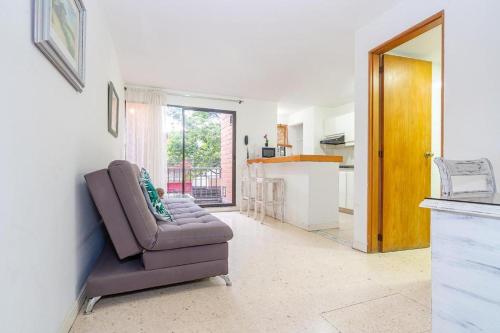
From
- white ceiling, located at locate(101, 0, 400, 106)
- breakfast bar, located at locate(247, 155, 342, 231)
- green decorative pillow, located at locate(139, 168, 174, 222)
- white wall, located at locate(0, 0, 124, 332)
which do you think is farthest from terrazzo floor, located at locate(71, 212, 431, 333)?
white ceiling, located at locate(101, 0, 400, 106)

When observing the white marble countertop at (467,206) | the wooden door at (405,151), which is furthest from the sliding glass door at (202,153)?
the white marble countertop at (467,206)

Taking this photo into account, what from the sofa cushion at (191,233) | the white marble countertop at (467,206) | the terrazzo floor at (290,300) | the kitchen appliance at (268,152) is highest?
the kitchen appliance at (268,152)

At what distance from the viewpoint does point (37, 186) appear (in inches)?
41.8

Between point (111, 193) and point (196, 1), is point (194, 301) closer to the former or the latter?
point (111, 193)

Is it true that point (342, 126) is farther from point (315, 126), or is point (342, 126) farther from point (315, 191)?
point (315, 191)

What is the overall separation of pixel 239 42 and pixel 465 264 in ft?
9.91

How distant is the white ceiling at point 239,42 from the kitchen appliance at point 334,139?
3.69 ft

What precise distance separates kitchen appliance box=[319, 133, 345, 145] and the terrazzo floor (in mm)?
3408

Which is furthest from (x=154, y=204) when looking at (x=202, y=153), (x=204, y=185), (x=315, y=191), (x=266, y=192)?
(x=204, y=185)

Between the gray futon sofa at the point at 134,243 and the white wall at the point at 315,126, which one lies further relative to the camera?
the white wall at the point at 315,126

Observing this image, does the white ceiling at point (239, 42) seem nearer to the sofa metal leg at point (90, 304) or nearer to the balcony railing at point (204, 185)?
the balcony railing at point (204, 185)

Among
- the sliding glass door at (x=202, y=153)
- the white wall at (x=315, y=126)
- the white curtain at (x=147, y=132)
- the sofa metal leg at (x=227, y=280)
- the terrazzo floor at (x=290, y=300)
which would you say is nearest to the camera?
the terrazzo floor at (x=290, y=300)

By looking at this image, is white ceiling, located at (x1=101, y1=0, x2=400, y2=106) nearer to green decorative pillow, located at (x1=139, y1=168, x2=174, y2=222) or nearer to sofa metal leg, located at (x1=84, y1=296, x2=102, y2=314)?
green decorative pillow, located at (x1=139, y1=168, x2=174, y2=222)

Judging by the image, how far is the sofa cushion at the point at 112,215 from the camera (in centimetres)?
170
